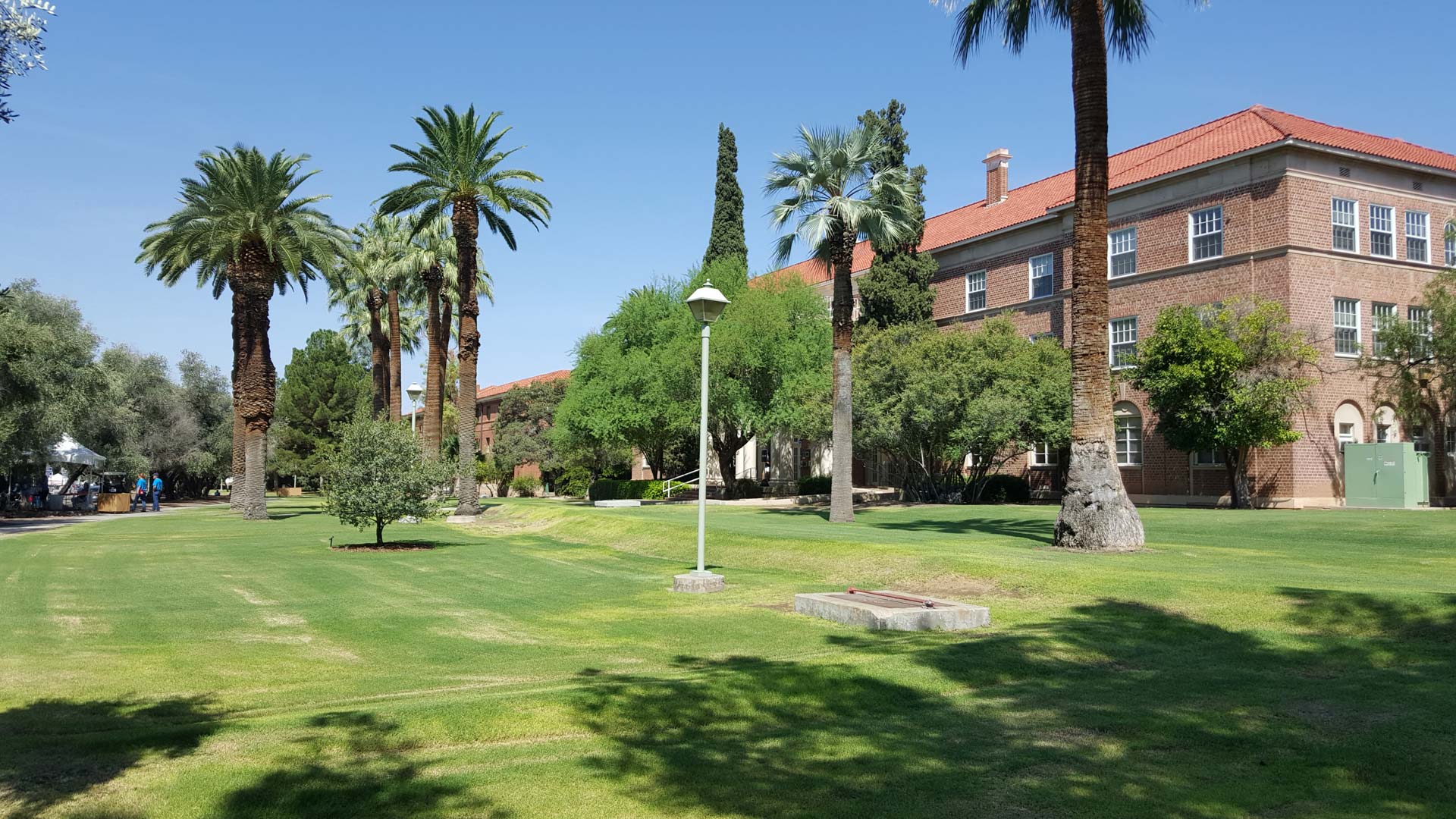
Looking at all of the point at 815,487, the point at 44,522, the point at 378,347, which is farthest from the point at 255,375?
the point at 815,487

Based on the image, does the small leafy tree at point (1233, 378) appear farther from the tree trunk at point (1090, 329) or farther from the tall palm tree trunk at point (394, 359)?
the tall palm tree trunk at point (394, 359)

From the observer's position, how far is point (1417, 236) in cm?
3444

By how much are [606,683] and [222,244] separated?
33322mm

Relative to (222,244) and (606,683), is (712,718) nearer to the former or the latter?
(606,683)

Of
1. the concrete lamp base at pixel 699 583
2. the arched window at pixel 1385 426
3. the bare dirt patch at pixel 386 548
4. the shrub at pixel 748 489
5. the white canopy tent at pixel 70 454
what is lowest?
the bare dirt patch at pixel 386 548

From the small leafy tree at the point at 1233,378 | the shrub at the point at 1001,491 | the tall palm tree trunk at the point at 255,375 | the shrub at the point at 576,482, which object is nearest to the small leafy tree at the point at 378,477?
the tall palm tree trunk at the point at 255,375

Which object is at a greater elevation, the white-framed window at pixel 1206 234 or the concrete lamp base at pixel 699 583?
the white-framed window at pixel 1206 234

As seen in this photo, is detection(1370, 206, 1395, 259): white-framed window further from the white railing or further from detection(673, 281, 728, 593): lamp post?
detection(673, 281, 728, 593): lamp post

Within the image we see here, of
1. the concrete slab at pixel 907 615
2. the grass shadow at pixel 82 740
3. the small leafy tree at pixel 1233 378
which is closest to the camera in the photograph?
the grass shadow at pixel 82 740

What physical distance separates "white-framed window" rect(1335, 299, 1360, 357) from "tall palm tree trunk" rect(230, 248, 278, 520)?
36395 mm

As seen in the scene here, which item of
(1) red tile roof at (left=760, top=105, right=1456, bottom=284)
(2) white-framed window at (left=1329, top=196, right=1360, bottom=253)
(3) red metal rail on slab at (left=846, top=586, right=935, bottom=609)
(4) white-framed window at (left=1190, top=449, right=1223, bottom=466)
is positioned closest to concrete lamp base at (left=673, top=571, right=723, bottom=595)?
(3) red metal rail on slab at (left=846, top=586, right=935, bottom=609)

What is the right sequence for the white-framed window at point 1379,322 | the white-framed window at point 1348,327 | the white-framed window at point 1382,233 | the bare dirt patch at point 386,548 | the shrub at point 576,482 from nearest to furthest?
the bare dirt patch at point 386,548 < the white-framed window at point 1379,322 < the white-framed window at point 1348,327 < the white-framed window at point 1382,233 < the shrub at point 576,482

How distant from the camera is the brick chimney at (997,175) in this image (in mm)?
49344

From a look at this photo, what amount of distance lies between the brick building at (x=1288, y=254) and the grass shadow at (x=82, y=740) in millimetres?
25442
